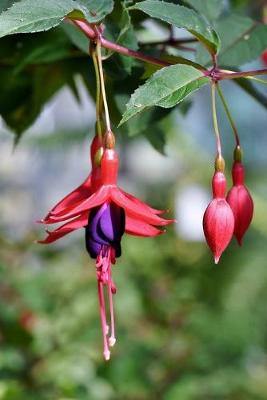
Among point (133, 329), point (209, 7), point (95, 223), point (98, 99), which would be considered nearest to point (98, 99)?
point (98, 99)

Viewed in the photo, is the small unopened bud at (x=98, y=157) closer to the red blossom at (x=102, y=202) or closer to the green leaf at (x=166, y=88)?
the red blossom at (x=102, y=202)

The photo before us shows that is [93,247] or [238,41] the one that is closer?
[93,247]

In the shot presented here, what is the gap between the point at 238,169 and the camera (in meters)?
0.75

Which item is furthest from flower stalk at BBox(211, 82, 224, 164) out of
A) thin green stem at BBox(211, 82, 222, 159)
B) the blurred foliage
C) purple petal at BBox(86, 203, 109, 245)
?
the blurred foliage

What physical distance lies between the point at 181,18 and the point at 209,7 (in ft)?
Answer: 0.61

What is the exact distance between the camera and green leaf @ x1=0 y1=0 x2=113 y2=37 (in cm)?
56

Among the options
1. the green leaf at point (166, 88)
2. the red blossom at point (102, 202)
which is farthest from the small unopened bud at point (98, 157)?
the green leaf at point (166, 88)

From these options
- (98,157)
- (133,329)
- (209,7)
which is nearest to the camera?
(98,157)

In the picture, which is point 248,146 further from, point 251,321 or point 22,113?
point 22,113

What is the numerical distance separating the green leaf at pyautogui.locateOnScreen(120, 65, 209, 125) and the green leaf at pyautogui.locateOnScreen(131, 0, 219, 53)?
33mm

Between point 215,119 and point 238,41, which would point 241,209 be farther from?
point 238,41

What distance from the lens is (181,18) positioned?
0.62 m

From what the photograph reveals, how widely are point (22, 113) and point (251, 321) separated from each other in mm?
1612

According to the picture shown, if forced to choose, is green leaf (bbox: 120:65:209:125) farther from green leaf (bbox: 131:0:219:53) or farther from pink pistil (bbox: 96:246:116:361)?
pink pistil (bbox: 96:246:116:361)
